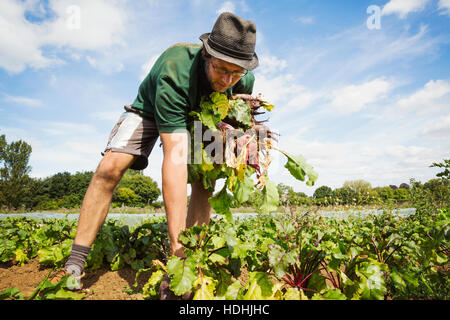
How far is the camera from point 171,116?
5.78ft

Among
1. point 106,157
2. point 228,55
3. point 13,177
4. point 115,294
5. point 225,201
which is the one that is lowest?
point 115,294

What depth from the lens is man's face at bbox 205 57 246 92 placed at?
1805 millimetres

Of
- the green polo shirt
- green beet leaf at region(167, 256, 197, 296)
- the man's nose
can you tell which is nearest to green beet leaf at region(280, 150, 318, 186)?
the man's nose

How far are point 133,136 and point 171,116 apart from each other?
0.56m

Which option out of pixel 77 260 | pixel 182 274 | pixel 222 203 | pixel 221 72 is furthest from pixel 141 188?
pixel 182 274

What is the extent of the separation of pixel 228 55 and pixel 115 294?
198 centimetres

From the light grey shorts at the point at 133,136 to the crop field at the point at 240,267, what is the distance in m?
0.92

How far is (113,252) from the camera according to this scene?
2.48 meters

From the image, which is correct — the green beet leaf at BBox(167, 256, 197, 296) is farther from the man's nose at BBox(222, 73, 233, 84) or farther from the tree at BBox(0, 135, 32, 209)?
the tree at BBox(0, 135, 32, 209)

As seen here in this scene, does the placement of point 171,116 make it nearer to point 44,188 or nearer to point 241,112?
point 241,112

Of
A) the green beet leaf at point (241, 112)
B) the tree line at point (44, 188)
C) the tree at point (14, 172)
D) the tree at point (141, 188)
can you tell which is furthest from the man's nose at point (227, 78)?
the tree at point (141, 188)

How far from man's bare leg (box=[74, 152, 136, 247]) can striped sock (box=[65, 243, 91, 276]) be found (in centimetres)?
4
